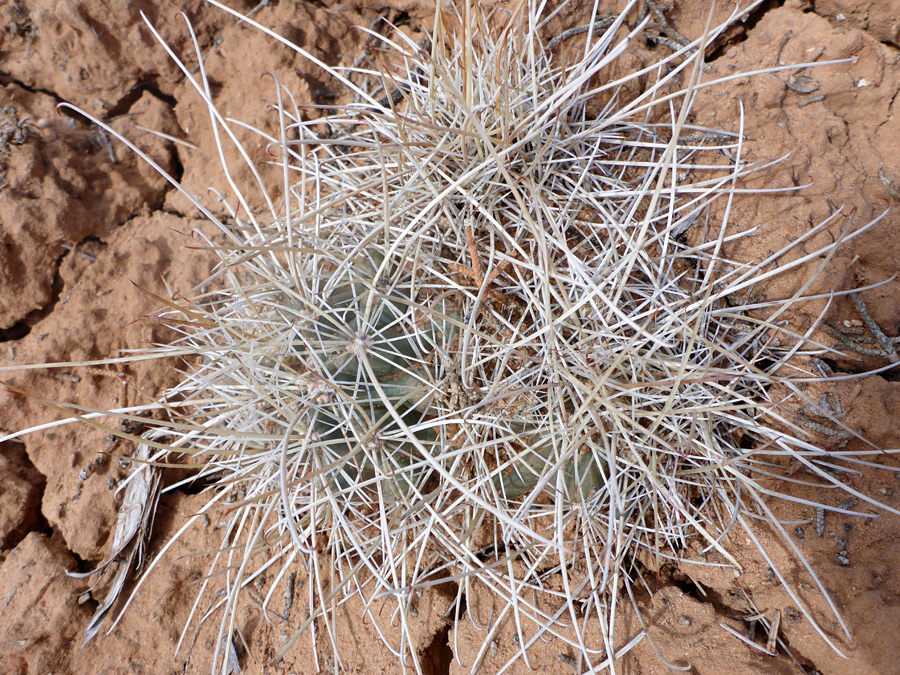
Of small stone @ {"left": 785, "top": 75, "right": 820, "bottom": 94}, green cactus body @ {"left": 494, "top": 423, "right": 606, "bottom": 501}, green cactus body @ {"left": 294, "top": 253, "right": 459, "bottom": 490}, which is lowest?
green cactus body @ {"left": 494, "top": 423, "right": 606, "bottom": 501}

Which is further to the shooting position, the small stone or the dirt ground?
the small stone

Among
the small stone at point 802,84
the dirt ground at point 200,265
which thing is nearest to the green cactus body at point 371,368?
the dirt ground at point 200,265

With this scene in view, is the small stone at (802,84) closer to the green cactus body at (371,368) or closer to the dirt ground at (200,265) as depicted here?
the dirt ground at (200,265)

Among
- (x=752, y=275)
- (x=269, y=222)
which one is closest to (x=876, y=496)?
(x=752, y=275)

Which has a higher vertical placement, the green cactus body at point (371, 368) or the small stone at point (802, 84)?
the small stone at point (802, 84)

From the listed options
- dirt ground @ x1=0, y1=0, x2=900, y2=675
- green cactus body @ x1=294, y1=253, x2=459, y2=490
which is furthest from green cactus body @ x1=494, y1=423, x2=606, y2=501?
dirt ground @ x1=0, y1=0, x2=900, y2=675

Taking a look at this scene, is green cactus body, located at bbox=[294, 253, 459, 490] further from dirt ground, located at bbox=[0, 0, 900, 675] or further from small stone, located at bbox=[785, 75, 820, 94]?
small stone, located at bbox=[785, 75, 820, 94]

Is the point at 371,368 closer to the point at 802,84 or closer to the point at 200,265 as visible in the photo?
the point at 200,265

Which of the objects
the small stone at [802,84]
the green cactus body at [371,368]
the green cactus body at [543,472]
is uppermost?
the small stone at [802,84]

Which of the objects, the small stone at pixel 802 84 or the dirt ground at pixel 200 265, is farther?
the small stone at pixel 802 84
